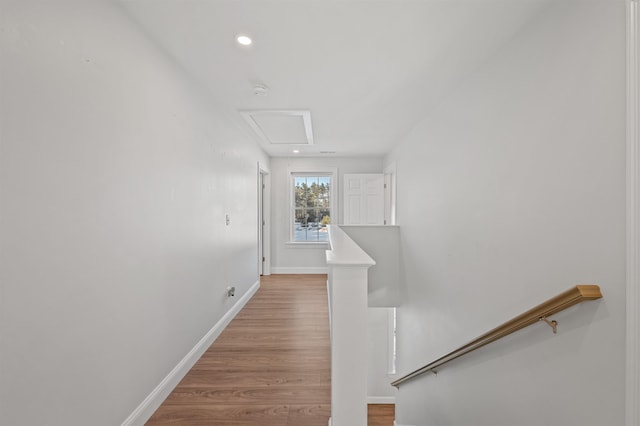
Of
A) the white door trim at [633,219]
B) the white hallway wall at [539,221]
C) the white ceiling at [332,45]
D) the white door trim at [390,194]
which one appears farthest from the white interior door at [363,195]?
the white door trim at [633,219]

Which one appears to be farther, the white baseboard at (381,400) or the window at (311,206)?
the window at (311,206)

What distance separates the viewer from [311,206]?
5.84 metres

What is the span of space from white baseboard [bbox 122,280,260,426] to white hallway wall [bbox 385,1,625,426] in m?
2.11

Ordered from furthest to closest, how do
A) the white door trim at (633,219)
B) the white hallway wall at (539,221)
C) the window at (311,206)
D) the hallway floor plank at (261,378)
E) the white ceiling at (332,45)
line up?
1. the window at (311,206)
2. the hallway floor plank at (261,378)
3. the white ceiling at (332,45)
4. the white hallway wall at (539,221)
5. the white door trim at (633,219)

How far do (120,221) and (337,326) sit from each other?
1.26 meters

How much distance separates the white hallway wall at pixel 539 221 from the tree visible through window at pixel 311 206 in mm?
3416

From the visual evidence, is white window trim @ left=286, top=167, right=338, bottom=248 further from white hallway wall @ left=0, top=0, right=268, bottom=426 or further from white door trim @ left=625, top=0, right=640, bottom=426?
white door trim @ left=625, top=0, right=640, bottom=426

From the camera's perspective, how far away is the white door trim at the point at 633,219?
0.94 meters

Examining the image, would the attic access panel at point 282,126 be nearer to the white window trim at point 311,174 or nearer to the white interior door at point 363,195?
the white window trim at point 311,174

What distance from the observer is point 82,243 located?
4.15 ft

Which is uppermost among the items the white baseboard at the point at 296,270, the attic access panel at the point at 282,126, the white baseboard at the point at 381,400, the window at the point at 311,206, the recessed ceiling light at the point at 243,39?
the attic access panel at the point at 282,126

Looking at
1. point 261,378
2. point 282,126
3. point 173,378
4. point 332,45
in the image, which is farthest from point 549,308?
point 282,126

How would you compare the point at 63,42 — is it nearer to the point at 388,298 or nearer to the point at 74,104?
the point at 74,104

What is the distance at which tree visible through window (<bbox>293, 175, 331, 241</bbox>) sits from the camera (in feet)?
19.1
